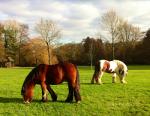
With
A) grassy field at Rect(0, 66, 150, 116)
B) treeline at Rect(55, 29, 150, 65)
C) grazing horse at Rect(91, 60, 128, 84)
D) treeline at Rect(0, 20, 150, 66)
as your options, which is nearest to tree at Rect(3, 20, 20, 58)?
treeline at Rect(0, 20, 150, 66)

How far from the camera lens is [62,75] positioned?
15180 mm

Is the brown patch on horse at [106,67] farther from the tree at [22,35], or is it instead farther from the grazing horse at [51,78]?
the tree at [22,35]

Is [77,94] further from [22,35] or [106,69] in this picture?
[22,35]

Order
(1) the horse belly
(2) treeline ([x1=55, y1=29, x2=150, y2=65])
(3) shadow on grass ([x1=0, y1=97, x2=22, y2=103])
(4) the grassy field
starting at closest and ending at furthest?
(4) the grassy field, (1) the horse belly, (3) shadow on grass ([x1=0, y1=97, x2=22, y2=103]), (2) treeline ([x1=55, y1=29, x2=150, y2=65])

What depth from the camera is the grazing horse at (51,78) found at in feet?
49.4

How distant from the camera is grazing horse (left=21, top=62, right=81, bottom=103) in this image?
49.4ft

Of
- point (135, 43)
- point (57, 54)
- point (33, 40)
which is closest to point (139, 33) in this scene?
point (135, 43)

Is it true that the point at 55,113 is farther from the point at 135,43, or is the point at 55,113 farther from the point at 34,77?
the point at 135,43

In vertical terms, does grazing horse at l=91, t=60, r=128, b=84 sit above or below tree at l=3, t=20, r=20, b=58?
below

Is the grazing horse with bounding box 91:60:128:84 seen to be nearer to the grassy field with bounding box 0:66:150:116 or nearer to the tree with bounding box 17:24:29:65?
the grassy field with bounding box 0:66:150:116

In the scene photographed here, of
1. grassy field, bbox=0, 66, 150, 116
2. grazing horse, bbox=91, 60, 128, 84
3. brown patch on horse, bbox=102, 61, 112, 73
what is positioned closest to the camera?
grassy field, bbox=0, 66, 150, 116

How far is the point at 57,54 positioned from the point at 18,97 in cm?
8267

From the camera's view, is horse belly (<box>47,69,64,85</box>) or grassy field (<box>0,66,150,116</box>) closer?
grassy field (<box>0,66,150,116</box>)

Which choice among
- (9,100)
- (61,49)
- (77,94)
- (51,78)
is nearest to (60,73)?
(51,78)
